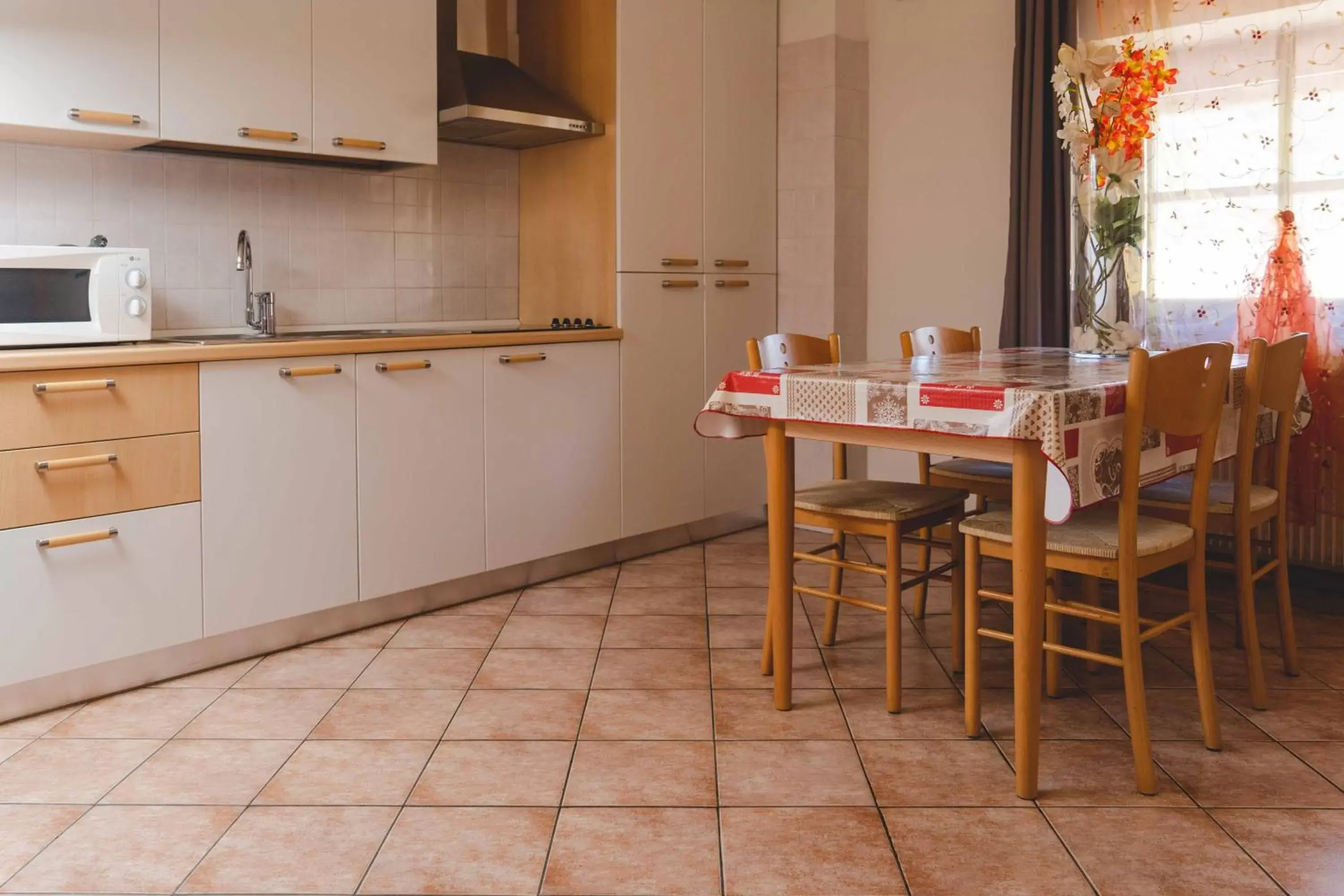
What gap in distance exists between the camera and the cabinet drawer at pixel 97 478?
8.88 feet

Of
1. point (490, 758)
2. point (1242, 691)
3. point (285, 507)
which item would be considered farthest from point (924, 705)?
point (285, 507)

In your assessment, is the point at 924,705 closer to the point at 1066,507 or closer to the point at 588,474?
the point at 1066,507

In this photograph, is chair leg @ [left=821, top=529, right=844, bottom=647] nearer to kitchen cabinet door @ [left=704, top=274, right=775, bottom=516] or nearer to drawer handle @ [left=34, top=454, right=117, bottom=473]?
kitchen cabinet door @ [left=704, top=274, right=775, bottom=516]

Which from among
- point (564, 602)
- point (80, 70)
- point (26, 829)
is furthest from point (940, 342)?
point (26, 829)

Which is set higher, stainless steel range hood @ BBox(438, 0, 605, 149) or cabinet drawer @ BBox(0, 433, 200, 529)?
stainless steel range hood @ BBox(438, 0, 605, 149)

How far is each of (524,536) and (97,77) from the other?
1.86m

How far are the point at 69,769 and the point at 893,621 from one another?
1848 mm

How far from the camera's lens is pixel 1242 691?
295cm

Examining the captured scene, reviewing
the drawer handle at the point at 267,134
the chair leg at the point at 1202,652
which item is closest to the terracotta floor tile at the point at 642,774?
the chair leg at the point at 1202,652

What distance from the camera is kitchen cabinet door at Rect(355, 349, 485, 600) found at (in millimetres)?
3463

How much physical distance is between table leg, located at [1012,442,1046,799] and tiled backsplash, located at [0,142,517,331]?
2.56 metres

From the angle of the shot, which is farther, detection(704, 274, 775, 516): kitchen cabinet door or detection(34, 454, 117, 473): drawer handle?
detection(704, 274, 775, 516): kitchen cabinet door

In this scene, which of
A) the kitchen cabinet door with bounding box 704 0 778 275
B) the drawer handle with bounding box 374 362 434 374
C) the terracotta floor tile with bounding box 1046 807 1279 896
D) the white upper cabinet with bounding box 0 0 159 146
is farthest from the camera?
the kitchen cabinet door with bounding box 704 0 778 275

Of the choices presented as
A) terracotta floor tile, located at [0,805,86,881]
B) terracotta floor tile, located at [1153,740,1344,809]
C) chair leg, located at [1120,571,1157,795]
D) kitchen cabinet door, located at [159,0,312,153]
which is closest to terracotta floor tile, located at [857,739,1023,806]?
chair leg, located at [1120,571,1157,795]
